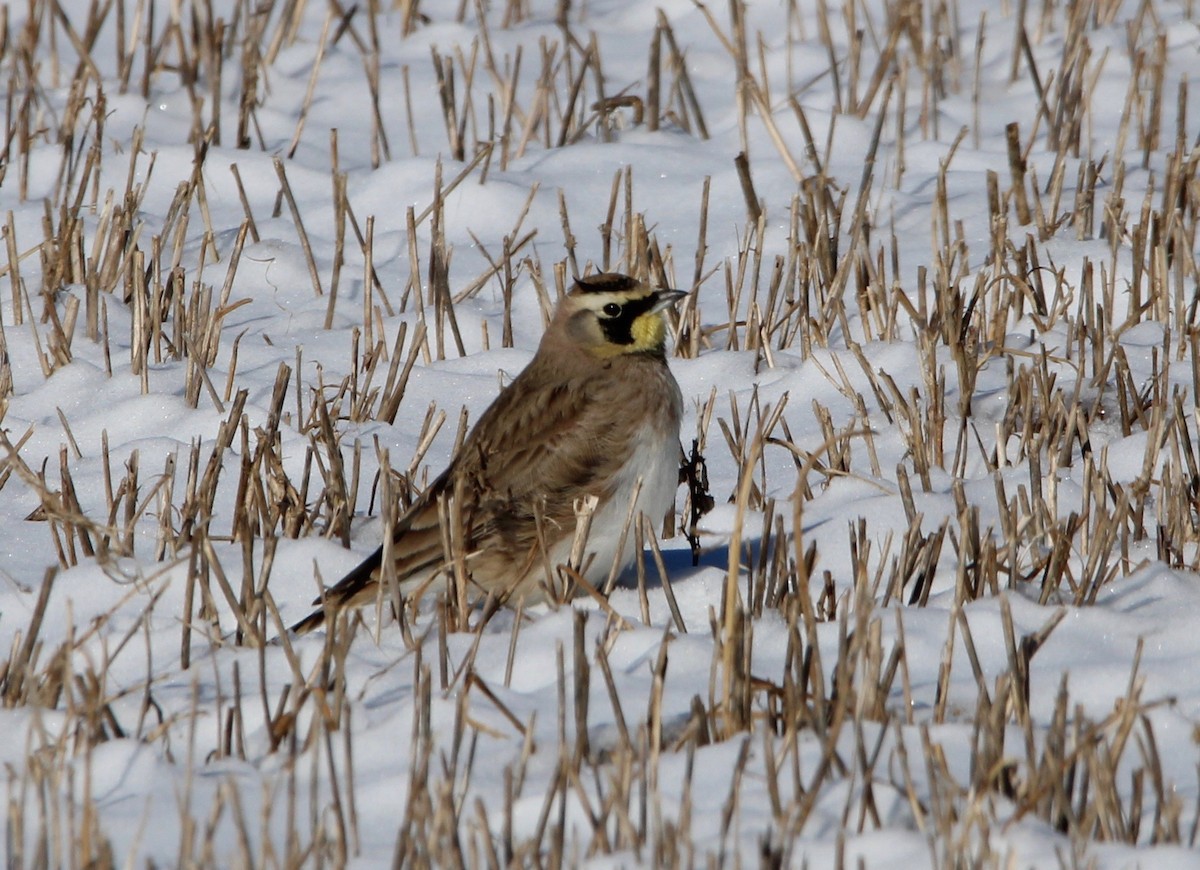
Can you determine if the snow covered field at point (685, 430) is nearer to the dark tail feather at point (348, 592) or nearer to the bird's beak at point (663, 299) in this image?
the dark tail feather at point (348, 592)

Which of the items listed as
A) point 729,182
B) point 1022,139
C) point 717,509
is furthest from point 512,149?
point 717,509

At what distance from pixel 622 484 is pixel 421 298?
2396 mm

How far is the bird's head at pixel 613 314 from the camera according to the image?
18.7 ft

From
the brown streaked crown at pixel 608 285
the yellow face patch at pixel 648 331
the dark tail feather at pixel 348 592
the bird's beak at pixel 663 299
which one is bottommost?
the dark tail feather at pixel 348 592

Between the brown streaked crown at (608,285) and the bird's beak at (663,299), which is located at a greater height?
the brown streaked crown at (608,285)

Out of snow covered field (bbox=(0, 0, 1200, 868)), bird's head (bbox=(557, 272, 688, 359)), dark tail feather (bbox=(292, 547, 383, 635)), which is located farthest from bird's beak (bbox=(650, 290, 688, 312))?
dark tail feather (bbox=(292, 547, 383, 635))

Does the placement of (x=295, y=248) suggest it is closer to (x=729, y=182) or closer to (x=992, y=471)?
(x=729, y=182)

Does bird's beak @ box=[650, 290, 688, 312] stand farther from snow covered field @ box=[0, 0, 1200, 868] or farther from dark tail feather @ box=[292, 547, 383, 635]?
dark tail feather @ box=[292, 547, 383, 635]

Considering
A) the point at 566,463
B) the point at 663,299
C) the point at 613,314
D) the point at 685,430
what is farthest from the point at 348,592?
the point at 685,430

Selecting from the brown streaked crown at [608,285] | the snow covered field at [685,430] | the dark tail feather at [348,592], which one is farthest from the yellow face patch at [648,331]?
the dark tail feather at [348,592]

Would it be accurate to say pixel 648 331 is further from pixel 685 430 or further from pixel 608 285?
pixel 685 430

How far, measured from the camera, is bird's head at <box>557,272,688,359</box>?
5.71 m

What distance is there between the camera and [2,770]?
3.85m

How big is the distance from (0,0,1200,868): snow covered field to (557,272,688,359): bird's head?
0.54 m
